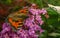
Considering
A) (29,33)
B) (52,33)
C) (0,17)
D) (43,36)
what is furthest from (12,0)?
(52,33)

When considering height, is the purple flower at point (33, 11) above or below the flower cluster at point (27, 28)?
above

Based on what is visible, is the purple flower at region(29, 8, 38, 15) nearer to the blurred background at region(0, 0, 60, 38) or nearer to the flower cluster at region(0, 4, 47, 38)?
the flower cluster at region(0, 4, 47, 38)

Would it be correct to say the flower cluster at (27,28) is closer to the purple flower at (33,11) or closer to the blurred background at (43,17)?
the purple flower at (33,11)

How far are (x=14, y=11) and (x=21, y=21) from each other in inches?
6.9

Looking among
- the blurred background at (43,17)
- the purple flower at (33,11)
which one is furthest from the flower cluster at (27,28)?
the blurred background at (43,17)

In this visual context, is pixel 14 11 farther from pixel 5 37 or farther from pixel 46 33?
pixel 46 33

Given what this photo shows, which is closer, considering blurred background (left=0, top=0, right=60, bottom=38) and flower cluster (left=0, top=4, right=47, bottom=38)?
flower cluster (left=0, top=4, right=47, bottom=38)

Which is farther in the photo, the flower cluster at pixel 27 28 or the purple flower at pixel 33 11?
the purple flower at pixel 33 11

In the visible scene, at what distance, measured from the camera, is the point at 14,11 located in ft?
8.05

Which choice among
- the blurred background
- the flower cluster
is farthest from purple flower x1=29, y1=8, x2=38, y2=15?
the blurred background

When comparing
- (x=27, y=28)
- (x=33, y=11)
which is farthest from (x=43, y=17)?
(x=27, y=28)

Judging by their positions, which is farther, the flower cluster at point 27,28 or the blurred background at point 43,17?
the blurred background at point 43,17

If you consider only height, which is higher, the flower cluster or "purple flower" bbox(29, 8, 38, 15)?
"purple flower" bbox(29, 8, 38, 15)

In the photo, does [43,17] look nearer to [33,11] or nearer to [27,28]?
[33,11]
